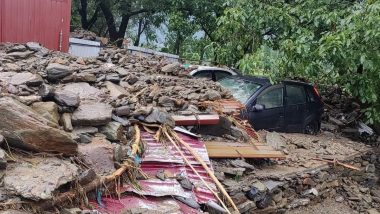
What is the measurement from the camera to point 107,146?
5098 millimetres

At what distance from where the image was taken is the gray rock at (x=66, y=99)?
536 centimetres

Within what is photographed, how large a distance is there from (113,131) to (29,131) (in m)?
1.29

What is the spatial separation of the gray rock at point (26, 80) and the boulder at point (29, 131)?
3.73ft

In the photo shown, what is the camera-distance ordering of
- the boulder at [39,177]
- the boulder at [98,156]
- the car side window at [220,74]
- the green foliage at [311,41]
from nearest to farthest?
the boulder at [39,177] < the boulder at [98,156] < the green foliage at [311,41] < the car side window at [220,74]

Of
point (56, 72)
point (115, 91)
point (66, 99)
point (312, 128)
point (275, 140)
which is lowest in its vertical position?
point (312, 128)

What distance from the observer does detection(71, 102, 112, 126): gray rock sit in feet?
17.6

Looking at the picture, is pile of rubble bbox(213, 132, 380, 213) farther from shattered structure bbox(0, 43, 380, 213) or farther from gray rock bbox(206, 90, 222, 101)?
gray rock bbox(206, 90, 222, 101)

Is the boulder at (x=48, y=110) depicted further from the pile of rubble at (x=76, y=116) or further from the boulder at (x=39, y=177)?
the boulder at (x=39, y=177)

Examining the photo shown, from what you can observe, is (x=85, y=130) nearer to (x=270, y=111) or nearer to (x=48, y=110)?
(x=48, y=110)

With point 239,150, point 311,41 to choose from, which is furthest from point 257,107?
point 239,150

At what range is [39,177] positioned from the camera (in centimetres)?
397

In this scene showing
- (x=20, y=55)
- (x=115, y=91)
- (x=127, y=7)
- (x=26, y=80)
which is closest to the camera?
(x=26, y=80)

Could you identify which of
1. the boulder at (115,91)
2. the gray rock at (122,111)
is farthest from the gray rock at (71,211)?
the boulder at (115,91)

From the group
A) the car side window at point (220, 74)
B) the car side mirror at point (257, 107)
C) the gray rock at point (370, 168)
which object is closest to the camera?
the car side mirror at point (257, 107)
